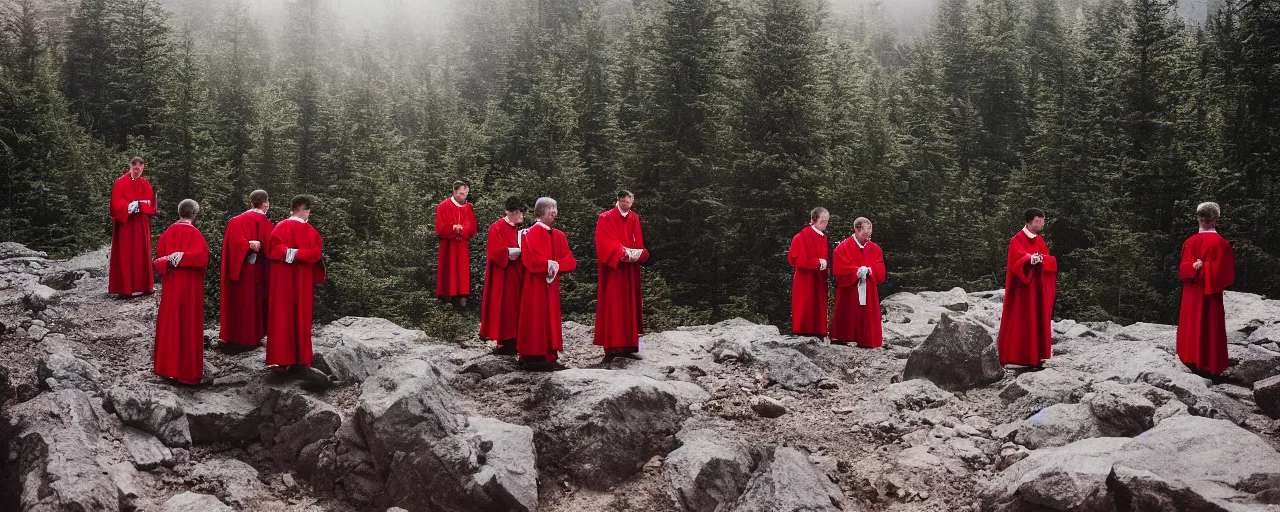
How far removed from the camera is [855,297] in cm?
1403

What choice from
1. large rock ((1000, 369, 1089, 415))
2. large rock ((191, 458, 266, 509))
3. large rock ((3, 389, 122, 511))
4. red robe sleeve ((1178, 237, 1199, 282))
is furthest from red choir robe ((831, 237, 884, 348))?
large rock ((3, 389, 122, 511))

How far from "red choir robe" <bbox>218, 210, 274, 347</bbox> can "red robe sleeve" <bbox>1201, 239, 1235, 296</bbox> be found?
40.9ft

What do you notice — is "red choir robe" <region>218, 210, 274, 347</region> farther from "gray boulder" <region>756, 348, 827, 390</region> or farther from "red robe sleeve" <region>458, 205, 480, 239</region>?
"gray boulder" <region>756, 348, 827, 390</region>

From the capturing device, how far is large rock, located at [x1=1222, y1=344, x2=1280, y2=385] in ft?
38.3

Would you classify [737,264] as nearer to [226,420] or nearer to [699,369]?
[699,369]

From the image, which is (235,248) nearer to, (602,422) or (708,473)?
(602,422)

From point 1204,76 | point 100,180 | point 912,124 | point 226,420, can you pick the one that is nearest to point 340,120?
point 100,180

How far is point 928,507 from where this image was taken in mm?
8859

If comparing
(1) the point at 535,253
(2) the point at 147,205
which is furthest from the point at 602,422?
(2) the point at 147,205

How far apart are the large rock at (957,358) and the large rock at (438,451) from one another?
570 cm

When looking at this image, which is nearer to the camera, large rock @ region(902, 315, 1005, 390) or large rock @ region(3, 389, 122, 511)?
large rock @ region(3, 389, 122, 511)

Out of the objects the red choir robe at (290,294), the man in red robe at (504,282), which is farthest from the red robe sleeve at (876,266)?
the red choir robe at (290,294)

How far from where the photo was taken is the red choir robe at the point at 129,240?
48.2ft

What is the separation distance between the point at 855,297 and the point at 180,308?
980 cm
